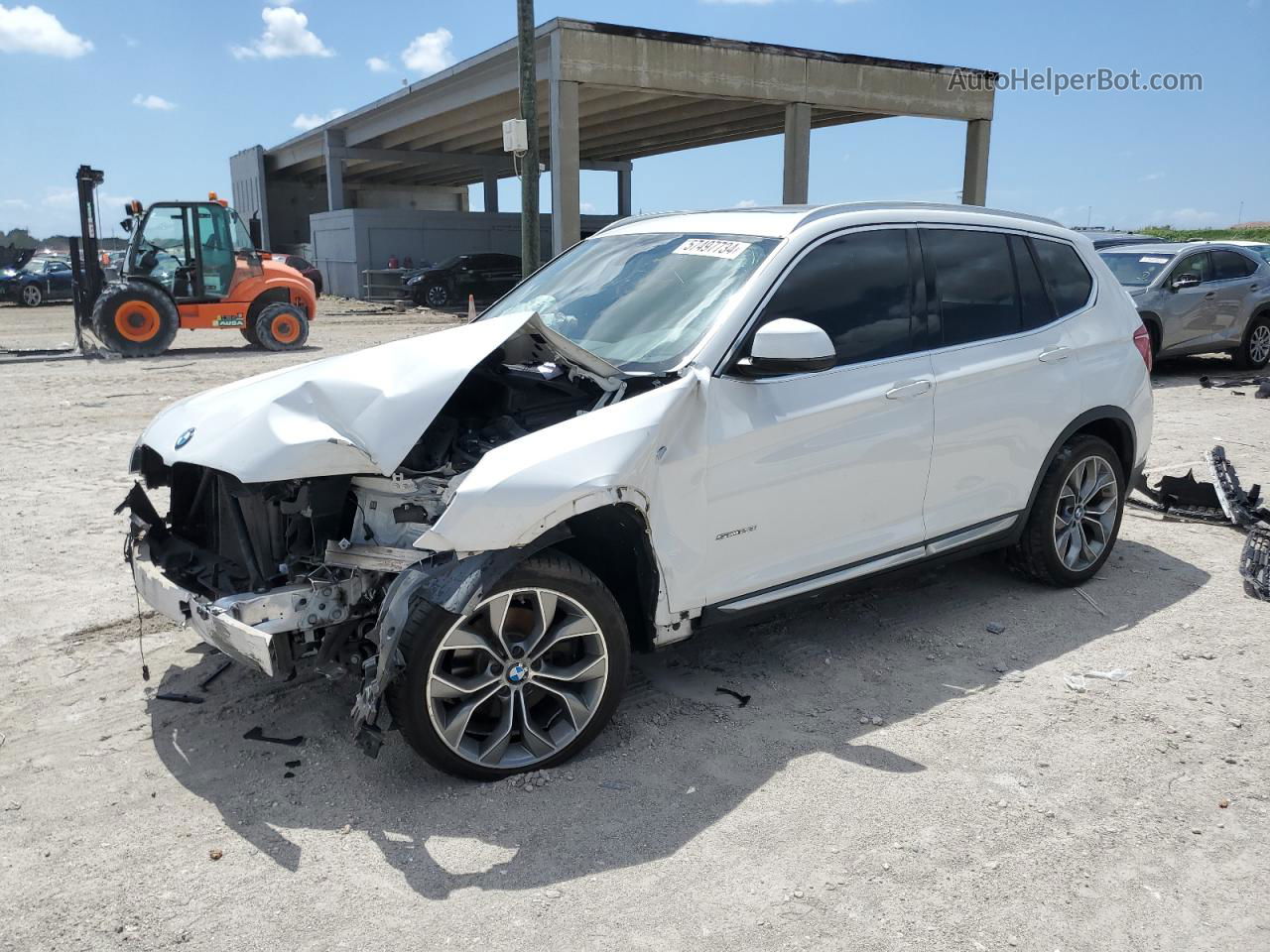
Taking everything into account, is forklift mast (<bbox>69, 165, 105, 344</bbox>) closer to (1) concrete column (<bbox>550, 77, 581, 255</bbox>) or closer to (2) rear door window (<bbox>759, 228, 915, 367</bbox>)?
(1) concrete column (<bbox>550, 77, 581, 255</bbox>)

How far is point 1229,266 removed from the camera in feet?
45.3

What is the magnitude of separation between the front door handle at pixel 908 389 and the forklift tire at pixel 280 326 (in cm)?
1505

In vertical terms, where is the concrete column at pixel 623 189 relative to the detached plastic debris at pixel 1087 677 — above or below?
above

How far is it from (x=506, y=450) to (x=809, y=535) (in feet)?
4.52

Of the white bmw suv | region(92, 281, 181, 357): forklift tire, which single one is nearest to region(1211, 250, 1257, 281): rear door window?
the white bmw suv

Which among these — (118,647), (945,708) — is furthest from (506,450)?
(118,647)

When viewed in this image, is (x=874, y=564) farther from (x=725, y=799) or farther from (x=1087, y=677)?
(x=725, y=799)

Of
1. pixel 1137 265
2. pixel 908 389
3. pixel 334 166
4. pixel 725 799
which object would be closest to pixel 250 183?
pixel 334 166

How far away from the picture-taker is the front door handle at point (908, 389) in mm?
4301

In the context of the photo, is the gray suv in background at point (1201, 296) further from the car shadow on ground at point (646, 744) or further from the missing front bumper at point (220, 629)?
the missing front bumper at point (220, 629)

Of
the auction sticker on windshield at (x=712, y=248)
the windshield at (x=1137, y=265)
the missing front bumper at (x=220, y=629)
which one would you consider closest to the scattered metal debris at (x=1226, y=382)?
the windshield at (x=1137, y=265)

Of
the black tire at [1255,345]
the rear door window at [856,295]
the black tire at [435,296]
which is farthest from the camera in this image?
the black tire at [435,296]

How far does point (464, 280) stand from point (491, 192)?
39.8ft

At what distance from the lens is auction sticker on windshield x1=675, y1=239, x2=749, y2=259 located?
14.1 feet
